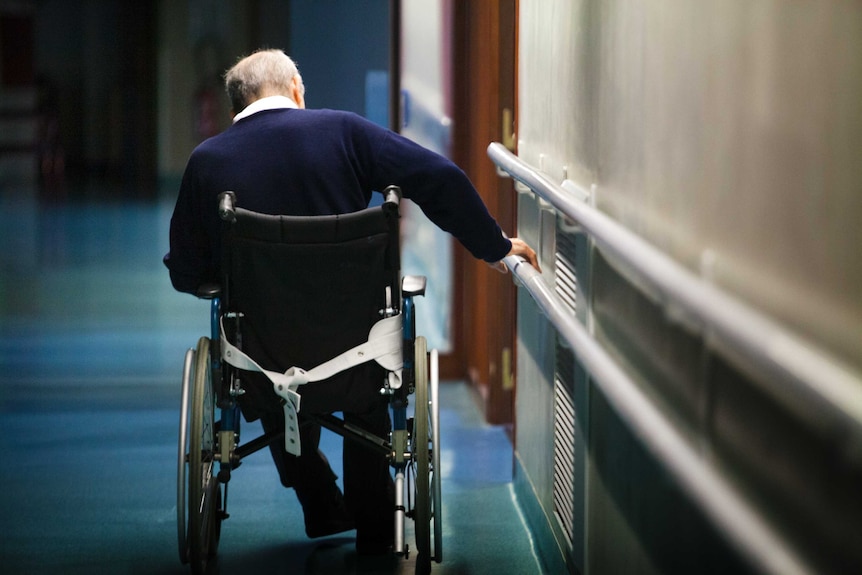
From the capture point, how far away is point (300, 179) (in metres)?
2.83

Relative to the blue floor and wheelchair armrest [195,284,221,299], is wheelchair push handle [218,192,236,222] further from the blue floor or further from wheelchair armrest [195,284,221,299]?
the blue floor

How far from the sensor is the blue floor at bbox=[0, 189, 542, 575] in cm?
321

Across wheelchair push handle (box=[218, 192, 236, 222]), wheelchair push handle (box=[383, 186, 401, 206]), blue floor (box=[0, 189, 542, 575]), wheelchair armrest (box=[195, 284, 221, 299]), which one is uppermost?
wheelchair push handle (box=[383, 186, 401, 206])

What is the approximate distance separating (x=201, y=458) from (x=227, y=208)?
56cm

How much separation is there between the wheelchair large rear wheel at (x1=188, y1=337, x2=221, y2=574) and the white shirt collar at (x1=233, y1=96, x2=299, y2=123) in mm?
576

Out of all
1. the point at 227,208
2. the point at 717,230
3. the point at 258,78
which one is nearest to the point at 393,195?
the point at 227,208

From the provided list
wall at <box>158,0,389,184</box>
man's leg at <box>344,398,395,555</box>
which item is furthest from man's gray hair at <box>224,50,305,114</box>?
wall at <box>158,0,389,184</box>

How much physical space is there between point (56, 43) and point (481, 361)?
16.5 meters

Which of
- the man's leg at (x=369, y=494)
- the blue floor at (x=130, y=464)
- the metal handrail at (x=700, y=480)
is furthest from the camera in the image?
the blue floor at (x=130, y=464)

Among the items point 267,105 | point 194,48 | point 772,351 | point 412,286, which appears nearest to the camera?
point 772,351

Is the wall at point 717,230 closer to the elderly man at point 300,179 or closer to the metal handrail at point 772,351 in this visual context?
the metal handrail at point 772,351

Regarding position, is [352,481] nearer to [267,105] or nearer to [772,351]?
[267,105]

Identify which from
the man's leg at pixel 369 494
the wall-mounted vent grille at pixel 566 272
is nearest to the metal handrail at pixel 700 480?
the wall-mounted vent grille at pixel 566 272

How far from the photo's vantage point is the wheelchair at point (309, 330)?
8.63 ft
